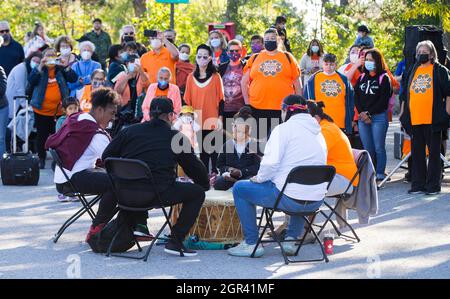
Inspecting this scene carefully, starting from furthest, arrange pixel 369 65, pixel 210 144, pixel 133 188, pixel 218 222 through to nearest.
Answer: pixel 210 144, pixel 369 65, pixel 218 222, pixel 133 188

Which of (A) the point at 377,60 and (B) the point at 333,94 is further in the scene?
(A) the point at 377,60

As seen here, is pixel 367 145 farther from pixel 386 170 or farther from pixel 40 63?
pixel 40 63

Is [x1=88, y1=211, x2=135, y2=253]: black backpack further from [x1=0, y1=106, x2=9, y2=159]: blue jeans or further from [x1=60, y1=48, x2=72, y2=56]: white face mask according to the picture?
[x1=60, y1=48, x2=72, y2=56]: white face mask

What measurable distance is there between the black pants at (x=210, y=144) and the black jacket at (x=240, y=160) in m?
3.17

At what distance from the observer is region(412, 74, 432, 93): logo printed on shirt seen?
42.5 ft

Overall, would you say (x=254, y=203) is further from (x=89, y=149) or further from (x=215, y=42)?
(x=215, y=42)

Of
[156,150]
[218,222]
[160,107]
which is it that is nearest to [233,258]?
[218,222]

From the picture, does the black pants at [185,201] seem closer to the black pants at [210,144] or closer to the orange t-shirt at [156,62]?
the black pants at [210,144]

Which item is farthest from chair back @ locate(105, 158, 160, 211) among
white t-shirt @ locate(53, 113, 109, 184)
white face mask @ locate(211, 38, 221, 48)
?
white face mask @ locate(211, 38, 221, 48)

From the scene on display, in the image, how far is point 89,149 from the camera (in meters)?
10.0

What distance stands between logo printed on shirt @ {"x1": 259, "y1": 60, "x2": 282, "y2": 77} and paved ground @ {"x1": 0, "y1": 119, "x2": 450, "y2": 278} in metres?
2.75

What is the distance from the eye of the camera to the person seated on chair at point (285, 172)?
907cm

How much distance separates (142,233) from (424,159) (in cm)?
471
